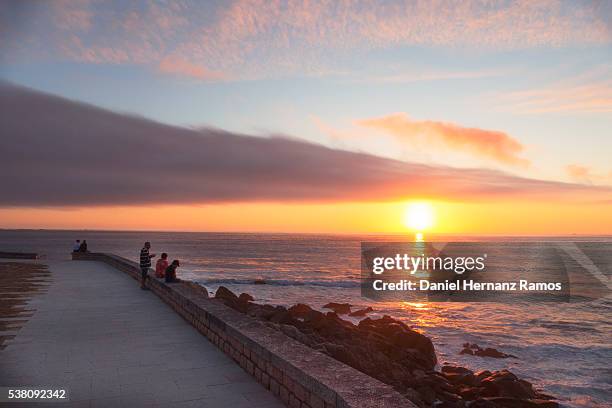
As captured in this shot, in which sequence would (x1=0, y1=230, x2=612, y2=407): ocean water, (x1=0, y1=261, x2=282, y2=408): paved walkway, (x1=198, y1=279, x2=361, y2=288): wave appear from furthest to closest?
(x1=198, y1=279, x2=361, y2=288): wave < (x1=0, y1=230, x2=612, y2=407): ocean water < (x1=0, y1=261, x2=282, y2=408): paved walkway

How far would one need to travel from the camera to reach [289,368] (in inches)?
206

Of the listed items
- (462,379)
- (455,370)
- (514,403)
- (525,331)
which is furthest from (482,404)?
(525,331)

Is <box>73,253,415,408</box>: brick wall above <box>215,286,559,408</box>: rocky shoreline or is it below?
above

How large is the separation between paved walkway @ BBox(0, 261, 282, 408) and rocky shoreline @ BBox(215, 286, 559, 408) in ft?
9.74

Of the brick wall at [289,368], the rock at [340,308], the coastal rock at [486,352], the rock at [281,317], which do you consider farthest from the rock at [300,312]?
the brick wall at [289,368]

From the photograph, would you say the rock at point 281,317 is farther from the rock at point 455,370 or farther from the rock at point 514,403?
the rock at point 514,403

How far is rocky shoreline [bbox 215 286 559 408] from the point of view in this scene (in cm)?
937

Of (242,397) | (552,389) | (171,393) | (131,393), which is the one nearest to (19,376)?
(131,393)

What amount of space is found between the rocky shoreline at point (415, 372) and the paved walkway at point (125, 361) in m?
2.97

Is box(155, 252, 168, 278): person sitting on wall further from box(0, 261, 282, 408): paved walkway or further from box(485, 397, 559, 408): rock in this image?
box(485, 397, 559, 408): rock

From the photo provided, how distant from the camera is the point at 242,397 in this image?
18.0 ft

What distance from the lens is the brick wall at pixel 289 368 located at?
4365mm

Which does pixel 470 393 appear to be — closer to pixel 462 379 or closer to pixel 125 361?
pixel 462 379

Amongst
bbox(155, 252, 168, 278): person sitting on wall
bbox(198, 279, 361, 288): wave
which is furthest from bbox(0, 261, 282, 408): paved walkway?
bbox(198, 279, 361, 288): wave
